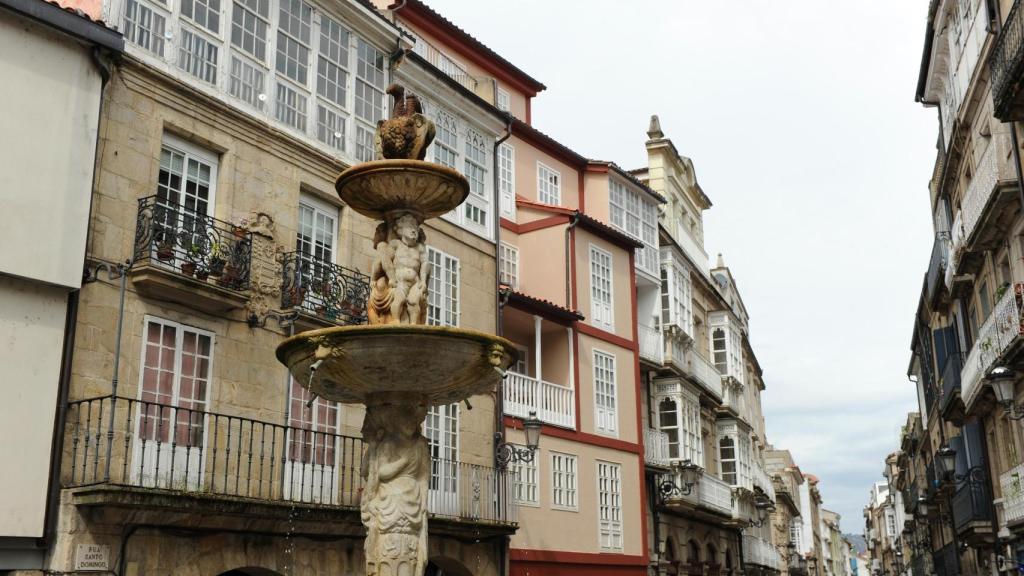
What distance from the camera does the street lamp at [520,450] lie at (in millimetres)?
16906

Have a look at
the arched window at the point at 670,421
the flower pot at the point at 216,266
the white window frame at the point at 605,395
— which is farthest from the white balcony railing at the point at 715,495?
the flower pot at the point at 216,266

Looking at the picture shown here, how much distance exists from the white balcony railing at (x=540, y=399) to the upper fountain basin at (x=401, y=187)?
34.9ft

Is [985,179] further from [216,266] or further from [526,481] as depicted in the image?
[216,266]

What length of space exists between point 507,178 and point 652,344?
6393 mm

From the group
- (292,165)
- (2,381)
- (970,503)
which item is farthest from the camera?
(970,503)

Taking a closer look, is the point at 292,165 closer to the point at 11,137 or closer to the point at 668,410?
the point at 11,137

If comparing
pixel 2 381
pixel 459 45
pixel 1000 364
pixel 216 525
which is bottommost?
pixel 216 525

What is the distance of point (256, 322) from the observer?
14633 millimetres

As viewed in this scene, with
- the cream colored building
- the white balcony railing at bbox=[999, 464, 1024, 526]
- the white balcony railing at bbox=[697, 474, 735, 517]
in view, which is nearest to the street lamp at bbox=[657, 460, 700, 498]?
the white balcony railing at bbox=[697, 474, 735, 517]

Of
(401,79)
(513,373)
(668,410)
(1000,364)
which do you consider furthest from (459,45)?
(1000,364)

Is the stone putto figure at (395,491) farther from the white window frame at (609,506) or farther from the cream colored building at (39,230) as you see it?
the white window frame at (609,506)

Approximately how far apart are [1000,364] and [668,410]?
1152 cm

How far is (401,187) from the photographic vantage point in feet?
31.8

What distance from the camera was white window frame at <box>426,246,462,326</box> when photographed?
1853 centimetres
